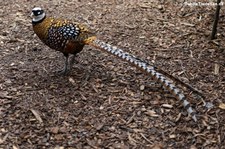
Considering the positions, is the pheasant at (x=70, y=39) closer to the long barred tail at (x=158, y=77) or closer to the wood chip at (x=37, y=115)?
the long barred tail at (x=158, y=77)

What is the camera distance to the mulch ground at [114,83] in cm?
398

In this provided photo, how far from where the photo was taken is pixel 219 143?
388cm

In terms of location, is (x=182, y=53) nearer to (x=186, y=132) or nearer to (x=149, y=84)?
(x=149, y=84)

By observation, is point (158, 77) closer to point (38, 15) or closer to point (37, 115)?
point (37, 115)

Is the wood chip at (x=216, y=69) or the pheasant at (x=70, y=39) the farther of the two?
the wood chip at (x=216, y=69)

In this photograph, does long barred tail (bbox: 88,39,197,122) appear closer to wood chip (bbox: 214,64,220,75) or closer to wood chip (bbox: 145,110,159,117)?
wood chip (bbox: 145,110,159,117)

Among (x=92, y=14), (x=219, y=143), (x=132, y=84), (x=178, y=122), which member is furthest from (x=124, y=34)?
(x=219, y=143)

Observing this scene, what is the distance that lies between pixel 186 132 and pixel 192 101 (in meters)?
0.53

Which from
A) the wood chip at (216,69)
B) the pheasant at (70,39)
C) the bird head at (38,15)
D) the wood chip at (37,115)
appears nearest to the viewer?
the wood chip at (37,115)

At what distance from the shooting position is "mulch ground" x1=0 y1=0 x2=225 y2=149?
13.1ft

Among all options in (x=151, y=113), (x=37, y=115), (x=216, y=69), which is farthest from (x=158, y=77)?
(x=37, y=115)

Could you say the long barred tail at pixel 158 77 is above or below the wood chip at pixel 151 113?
above

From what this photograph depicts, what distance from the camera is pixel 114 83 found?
477cm

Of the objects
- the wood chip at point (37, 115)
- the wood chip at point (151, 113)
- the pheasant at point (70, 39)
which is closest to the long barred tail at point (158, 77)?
the pheasant at point (70, 39)
